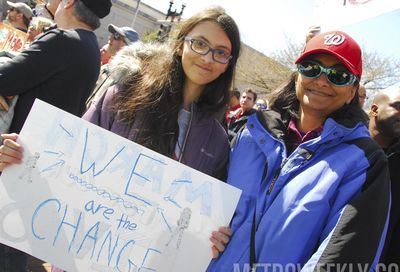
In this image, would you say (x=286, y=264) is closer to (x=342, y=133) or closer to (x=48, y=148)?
(x=342, y=133)

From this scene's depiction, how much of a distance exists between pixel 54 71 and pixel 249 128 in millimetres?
1143

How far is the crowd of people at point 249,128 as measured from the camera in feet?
4.63

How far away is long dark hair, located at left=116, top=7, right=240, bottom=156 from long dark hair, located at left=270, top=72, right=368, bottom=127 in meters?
0.29

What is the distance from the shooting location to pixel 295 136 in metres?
1.76

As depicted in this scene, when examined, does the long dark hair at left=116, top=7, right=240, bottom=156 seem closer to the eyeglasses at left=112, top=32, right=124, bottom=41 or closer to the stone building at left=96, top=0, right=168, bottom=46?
the eyeglasses at left=112, top=32, right=124, bottom=41

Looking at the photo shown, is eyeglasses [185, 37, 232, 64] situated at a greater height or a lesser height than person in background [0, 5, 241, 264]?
greater

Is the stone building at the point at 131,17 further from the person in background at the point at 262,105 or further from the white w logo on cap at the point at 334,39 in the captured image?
the white w logo on cap at the point at 334,39

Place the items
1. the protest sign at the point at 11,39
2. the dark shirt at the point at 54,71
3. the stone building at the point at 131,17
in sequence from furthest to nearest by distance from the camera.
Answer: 1. the stone building at the point at 131,17
2. the protest sign at the point at 11,39
3. the dark shirt at the point at 54,71

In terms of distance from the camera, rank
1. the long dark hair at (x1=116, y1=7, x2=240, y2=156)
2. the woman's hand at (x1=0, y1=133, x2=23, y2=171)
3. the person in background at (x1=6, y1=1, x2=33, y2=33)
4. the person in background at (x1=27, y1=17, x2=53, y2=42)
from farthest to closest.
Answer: the person in background at (x1=6, y1=1, x2=33, y2=33) < the person in background at (x1=27, y1=17, x2=53, y2=42) < the long dark hair at (x1=116, y1=7, x2=240, y2=156) < the woman's hand at (x1=0, y1=133, x2=23, y2=171)

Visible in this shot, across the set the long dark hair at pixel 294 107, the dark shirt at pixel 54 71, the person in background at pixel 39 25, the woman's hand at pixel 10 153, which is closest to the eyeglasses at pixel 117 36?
the person in background at pixel 39 25

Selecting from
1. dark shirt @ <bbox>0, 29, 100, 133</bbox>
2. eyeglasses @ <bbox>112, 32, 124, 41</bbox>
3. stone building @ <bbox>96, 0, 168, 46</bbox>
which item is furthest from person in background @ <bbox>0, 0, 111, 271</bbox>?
stone building @ <bbox>96, 0, 168, 46</bbox>

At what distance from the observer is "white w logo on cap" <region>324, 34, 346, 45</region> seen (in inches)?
63.5

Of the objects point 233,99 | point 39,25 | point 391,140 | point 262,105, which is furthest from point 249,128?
point 233,99

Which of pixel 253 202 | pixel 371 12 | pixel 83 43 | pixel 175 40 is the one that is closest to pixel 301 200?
pixel 253 202
